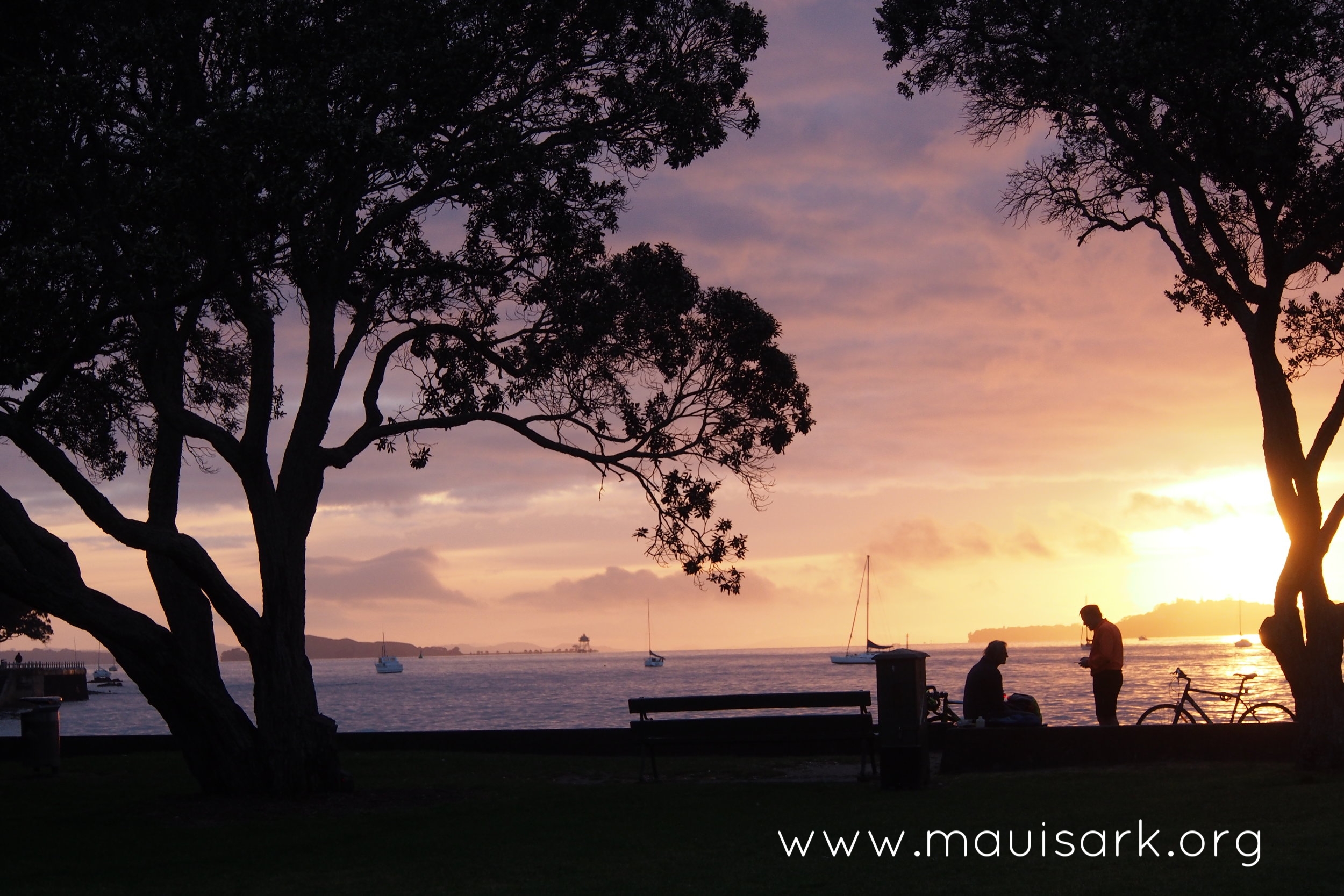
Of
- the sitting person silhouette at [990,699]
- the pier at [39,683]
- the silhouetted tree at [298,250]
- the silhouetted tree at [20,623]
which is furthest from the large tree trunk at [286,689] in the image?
the pier at [39,683]

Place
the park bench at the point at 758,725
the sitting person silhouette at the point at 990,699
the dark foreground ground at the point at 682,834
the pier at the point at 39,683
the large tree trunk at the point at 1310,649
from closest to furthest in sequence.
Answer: the dark foreground ground at the point at 682,834 → the large tree trunk at the point at 1310,649 → the park bench at the point at 758,725 → the sitting person silhouette at the point at 990,699 → the pier at the point at 39,683

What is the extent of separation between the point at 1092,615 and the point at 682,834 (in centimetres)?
735

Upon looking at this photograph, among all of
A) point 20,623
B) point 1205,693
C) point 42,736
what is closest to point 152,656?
point 42,736

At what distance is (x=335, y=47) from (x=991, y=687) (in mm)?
9712

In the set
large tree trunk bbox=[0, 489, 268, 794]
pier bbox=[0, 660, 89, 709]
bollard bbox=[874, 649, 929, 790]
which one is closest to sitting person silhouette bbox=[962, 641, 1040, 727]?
bollard bbox=[874, 649, 929, 790]

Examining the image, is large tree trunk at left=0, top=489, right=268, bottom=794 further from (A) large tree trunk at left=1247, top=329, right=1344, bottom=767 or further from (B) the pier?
(B) the pier

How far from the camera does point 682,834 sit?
9.34 metres

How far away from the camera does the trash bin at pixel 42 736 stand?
48.5 ft

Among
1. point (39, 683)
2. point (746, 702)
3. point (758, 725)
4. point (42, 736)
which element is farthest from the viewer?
point (39, 683)

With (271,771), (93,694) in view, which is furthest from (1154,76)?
(93,694)

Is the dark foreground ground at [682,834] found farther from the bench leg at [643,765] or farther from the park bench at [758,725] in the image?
the park bench at [758,725]

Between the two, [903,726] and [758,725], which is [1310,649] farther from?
[758,725]

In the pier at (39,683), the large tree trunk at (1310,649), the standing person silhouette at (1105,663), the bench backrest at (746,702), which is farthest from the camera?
the pier at (39,683)

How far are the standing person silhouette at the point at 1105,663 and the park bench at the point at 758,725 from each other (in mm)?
3036
